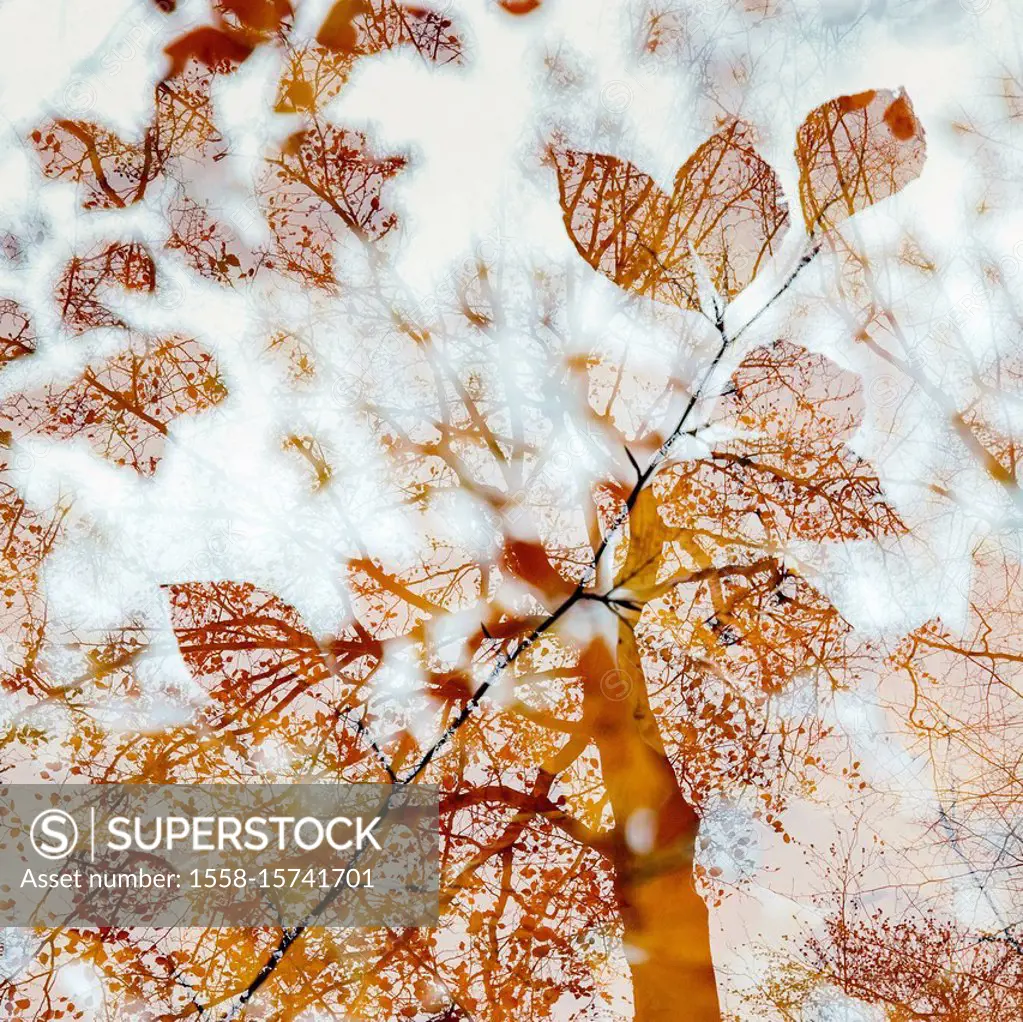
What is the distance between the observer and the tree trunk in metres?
4.52

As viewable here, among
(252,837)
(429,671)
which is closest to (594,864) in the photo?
(429,671)

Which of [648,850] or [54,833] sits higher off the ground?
[54,833]

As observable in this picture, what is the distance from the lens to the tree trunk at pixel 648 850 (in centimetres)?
452

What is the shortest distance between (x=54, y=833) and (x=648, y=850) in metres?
4.45

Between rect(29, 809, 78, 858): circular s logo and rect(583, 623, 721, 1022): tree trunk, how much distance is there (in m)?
4.04

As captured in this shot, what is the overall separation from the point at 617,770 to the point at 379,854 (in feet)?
6.35

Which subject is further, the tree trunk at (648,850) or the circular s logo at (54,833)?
the circular s logo at (54,833)

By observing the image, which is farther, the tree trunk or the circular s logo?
the circular s logo

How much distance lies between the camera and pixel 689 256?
5.26 meters

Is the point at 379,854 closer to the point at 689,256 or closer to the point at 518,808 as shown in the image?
the point at 518,808

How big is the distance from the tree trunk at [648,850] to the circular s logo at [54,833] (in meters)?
4.04

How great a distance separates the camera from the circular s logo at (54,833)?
4.90 metres

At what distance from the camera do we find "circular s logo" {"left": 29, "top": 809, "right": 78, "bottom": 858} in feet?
16.1

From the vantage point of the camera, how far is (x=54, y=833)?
4.95 meters
